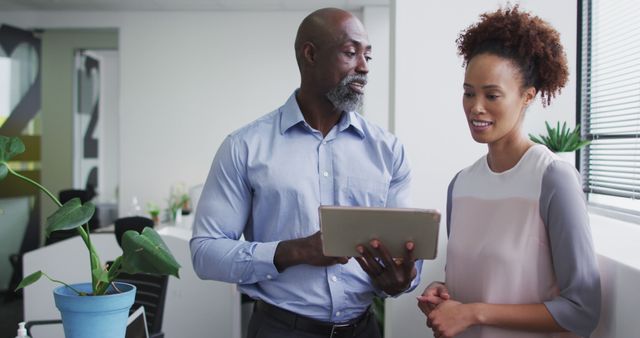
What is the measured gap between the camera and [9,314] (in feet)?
17.4

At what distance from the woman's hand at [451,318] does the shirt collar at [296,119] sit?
580mm

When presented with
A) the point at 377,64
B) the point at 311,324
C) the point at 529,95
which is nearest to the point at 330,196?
the point at 311,324

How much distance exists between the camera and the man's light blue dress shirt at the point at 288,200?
1.58 meters

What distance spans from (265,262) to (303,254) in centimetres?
11

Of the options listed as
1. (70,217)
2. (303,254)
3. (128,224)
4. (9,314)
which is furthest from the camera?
(9,314)

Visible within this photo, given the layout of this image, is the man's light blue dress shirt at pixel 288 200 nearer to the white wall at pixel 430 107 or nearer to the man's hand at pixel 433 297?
the man's hand at pixel 433 297

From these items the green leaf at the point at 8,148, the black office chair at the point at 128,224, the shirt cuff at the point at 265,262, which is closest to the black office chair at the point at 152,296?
the black office chair at the point at 128,224

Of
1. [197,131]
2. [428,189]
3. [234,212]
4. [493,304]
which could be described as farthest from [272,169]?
[197,131]

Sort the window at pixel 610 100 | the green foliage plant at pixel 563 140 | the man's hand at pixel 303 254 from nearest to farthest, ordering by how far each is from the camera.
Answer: the man's hand at pixel 303 254, the window at pixel 610 100, the green foliage plant at pixel 563 140

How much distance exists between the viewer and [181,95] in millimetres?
6746

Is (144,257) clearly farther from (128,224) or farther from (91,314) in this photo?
(128,224)

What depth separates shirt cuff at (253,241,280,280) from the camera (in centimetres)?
154

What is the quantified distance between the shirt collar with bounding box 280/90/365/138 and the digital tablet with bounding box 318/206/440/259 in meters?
0.46

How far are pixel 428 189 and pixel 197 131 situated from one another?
14.9ft
